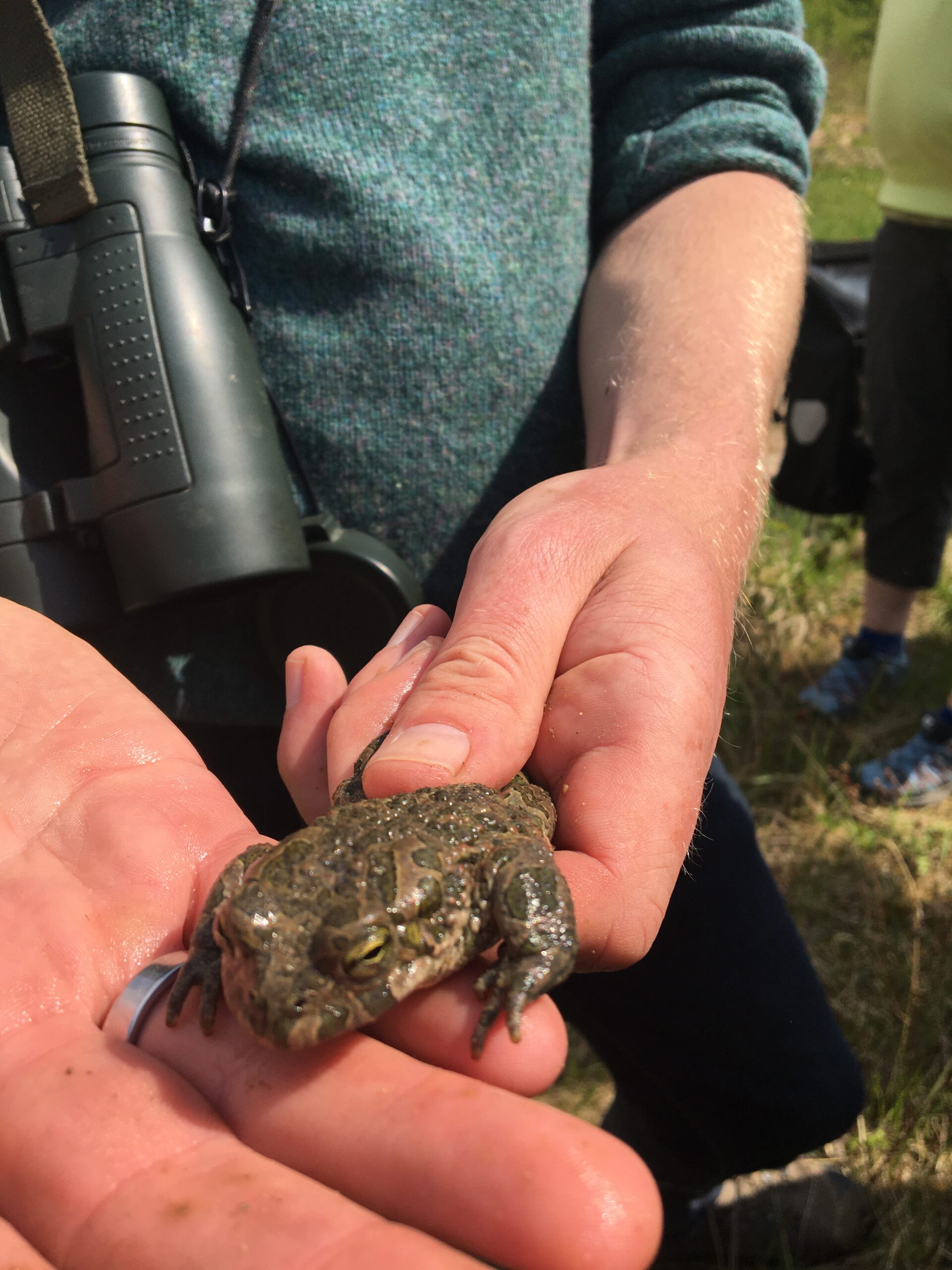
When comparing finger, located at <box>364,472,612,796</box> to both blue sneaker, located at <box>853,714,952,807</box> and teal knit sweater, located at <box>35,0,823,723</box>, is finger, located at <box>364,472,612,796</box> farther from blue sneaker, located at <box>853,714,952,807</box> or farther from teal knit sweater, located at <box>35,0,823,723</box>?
blue sneaker, located at <box>853,714,952,807</box>

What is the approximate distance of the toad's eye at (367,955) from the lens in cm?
181

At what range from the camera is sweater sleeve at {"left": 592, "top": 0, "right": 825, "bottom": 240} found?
3297 millimetres

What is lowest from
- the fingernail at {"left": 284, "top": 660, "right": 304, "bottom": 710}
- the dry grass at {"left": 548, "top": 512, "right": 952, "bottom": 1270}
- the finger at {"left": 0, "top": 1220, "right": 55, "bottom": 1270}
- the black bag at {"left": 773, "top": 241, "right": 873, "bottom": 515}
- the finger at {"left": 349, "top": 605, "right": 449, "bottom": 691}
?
the dry grass at {"left": 548, "top": 512, "right": 952, "bottom": 1270}

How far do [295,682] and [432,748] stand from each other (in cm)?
72

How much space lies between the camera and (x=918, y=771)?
5.91 meters

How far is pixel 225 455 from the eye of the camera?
8.76 feet

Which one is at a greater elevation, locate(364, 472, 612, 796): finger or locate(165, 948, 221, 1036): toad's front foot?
locate(364, 472, 612, 796): finger

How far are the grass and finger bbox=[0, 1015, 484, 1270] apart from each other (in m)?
2.09

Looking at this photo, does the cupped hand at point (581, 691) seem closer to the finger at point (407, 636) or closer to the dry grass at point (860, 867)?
the finger at point (407, 636)

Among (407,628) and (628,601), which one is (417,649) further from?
(628,601)

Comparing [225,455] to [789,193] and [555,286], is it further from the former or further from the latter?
[789,193]

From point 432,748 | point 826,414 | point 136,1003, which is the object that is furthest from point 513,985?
point 826,414

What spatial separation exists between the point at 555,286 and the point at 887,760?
13.9 feet

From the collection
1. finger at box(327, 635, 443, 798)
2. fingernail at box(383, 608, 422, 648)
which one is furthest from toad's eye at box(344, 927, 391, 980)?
fingernail at box(383, 608, 422, 648)
